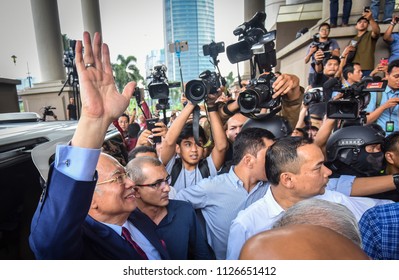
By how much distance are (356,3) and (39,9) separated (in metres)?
3.09

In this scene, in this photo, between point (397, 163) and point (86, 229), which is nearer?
point (86, 229)

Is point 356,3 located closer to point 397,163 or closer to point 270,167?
point 397,163

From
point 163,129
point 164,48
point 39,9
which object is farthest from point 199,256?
point 39,9

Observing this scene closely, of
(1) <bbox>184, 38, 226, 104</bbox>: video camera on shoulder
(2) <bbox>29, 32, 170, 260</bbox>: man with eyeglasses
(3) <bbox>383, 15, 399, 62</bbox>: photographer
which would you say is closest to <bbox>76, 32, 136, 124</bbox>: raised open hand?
(2) <bbox>29, 32, 170, 260</bbox>: man with eyeglasses

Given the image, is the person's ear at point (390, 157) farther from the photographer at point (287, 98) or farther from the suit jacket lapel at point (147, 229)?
the suit jacket lapel at point (147, 229)

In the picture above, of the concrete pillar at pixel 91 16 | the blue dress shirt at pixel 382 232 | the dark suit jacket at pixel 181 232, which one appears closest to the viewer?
the blue dress shirt at pixel 382 232

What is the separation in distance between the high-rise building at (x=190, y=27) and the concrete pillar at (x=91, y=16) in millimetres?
278

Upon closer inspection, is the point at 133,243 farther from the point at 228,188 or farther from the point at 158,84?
the point at 158,84

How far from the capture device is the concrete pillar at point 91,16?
106cm

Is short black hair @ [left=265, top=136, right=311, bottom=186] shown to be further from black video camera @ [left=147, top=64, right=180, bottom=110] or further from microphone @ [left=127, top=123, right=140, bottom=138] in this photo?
microphone @ [left=127, top=123, right=140, bottom=138]

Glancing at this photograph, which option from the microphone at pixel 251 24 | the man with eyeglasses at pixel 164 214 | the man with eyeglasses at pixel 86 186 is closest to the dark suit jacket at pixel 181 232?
the man with eyeglasses at pixel 164 214

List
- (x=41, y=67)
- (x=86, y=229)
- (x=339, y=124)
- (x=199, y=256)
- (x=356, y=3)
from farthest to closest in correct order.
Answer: (x=356, y=3) → (x=41, y=67) → (x=339, y=124) → (x=199, y=256) → (x=86, y=229)

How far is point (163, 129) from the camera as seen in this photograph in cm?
136

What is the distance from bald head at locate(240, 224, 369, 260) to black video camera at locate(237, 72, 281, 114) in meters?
0.78
